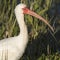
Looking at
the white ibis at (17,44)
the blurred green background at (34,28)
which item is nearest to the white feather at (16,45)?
the white ibis at (17,44)

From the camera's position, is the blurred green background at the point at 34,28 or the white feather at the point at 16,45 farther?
the blurred green background at the point at 34,28

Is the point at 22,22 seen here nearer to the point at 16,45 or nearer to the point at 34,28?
the point at 16,45

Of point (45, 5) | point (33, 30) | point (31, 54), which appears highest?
point (45, 5)

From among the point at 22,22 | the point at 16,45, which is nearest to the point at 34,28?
the point at 22,22

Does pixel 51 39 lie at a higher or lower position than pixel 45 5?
lower

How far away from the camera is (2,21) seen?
722 centimetres

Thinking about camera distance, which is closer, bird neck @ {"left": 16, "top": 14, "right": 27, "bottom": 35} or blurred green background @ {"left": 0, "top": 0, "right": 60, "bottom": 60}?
bird neck @ {"left": 16, "top": 14, "right": 27, "bottom": 35}

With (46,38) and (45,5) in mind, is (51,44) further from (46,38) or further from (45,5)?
(45,5)

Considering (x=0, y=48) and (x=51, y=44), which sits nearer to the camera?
(x=0, y=48)

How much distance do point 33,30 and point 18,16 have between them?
1.07 m

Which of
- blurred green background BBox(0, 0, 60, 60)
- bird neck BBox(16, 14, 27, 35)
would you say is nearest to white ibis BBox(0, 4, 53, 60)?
bird neck BBox(16, 14, 27, 35)

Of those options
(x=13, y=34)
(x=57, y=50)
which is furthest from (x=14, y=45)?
(x=57, y=50)

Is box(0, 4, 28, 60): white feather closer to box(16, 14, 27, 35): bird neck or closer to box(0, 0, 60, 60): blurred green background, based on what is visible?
box(16, 14, 27, 35): bird neck

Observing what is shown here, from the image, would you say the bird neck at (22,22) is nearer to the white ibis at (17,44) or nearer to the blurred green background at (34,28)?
the white ibis at (17,44)
